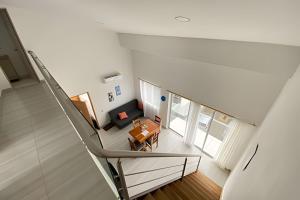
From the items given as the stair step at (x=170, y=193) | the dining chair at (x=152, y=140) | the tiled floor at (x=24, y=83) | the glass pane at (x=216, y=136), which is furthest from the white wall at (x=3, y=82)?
the glass pane at (x=216, y=136)

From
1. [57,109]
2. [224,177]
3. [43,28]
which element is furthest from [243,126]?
[43,28]

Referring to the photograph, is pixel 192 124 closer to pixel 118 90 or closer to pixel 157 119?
pixel 157 119

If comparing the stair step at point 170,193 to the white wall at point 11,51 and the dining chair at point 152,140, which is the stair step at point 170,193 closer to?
the dining chair at point 152,140

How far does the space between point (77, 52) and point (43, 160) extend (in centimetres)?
380

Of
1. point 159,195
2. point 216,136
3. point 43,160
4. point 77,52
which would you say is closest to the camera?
point 43,160

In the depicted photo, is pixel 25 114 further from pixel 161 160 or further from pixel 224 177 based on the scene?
pixel 224 177

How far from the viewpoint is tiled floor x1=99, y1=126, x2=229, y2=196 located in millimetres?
4441

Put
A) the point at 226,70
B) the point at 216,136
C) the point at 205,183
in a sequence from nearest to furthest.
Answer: the point at 226,70 → the point at 205,183 → the point at 216,136

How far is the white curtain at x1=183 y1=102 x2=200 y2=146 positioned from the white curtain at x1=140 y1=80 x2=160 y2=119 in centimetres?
161

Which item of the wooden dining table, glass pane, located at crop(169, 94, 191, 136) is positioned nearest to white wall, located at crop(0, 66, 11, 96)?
the wooden dining table

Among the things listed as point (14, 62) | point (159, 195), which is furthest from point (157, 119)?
point (14, 62)

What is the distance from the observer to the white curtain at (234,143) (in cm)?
372

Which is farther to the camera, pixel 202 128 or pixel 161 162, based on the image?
pixel 202 128

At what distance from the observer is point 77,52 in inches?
178
